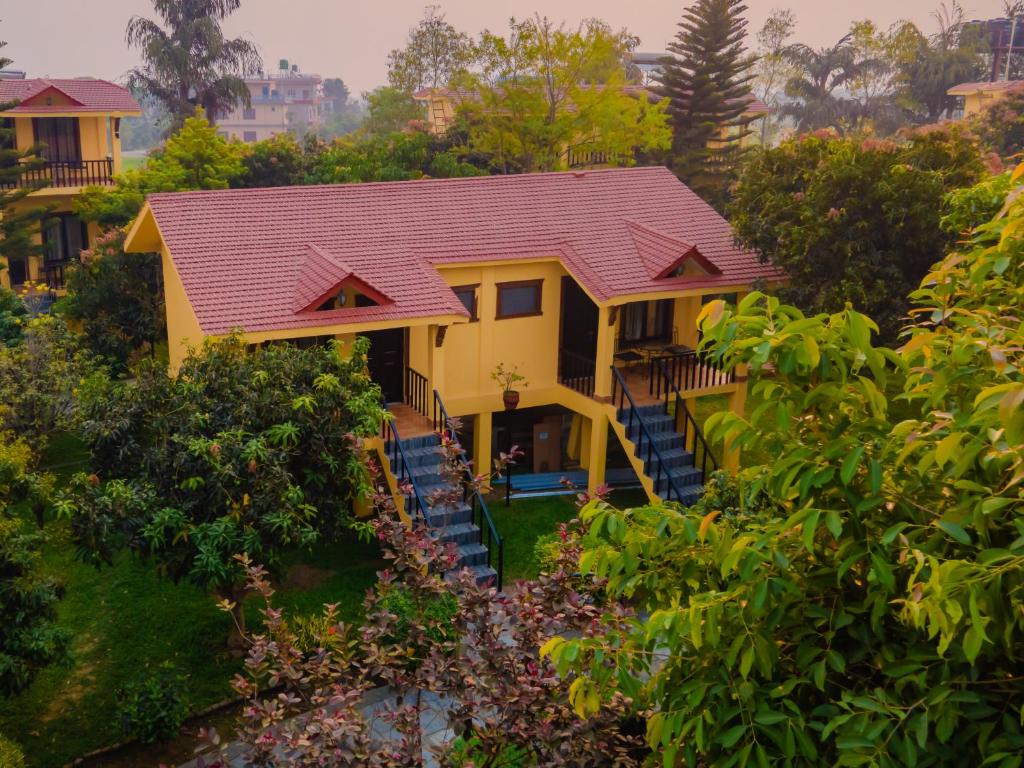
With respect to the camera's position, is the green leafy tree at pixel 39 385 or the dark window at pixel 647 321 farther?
the dark window at pixel 647 321

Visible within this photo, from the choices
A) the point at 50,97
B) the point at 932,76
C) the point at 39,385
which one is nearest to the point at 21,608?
the point at 39,385

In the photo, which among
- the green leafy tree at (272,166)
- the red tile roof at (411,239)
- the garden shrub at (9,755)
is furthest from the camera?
the green leafy tree at (272,166)

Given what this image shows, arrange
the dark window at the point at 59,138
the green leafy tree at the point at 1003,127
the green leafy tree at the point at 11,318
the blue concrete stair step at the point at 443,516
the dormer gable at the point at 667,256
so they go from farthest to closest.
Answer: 1. the green leafy tree at the point at 1003,127
2. the dark window at the point at 59,138
3. the green leafy tree at the point at 11,318
4. the dormer gable at the point at 667,256
5. the blue concrete stair step at the point at 443,516

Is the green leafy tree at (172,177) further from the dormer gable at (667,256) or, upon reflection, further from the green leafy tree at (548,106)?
the dormer gable at (667,256)

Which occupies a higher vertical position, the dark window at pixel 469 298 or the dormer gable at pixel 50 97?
the dormer gable at pixel 50 97

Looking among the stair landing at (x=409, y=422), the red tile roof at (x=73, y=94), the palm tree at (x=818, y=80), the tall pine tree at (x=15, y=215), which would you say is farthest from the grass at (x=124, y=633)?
the palm tree at (x=818, y=80)

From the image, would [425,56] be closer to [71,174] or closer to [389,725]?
[71,174]

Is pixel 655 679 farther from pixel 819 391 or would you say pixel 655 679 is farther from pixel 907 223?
pixel 907 223
